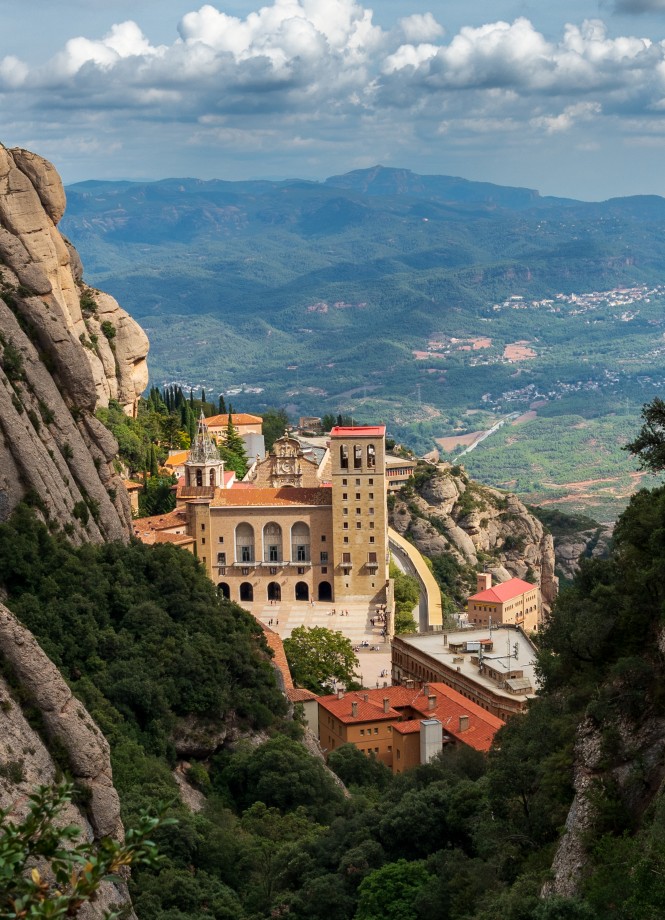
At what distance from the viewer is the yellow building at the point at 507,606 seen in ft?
261

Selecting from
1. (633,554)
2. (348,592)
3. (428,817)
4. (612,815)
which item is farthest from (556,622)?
(348,592)

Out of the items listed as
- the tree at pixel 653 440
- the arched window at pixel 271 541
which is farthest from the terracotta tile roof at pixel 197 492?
the tree at pixel 653 440

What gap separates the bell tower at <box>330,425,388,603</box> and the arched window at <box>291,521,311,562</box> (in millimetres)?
1671

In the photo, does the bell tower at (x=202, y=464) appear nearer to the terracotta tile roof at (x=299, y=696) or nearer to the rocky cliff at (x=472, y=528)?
the terracotta tile roof at (x=299, y=696)

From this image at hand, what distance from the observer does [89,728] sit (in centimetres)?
3362

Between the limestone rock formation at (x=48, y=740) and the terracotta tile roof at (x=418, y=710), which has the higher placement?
the limestone rock formation at (x=48, y=740)

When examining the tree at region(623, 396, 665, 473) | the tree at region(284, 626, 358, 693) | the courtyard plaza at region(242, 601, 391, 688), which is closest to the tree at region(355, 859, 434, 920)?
the tree at region(623, 396, 665, 473)

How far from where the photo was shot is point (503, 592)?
82.0 metres

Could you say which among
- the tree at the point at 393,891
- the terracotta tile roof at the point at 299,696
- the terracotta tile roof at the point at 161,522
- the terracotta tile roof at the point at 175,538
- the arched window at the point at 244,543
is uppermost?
the terracotta tile roof at the point at 161,522

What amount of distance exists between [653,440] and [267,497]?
45.9 m

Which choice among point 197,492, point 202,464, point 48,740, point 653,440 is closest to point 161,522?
point 197,492

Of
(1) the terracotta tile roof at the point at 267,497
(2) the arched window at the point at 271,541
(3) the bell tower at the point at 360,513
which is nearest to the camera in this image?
(3) the bell tower at the point at 360,513

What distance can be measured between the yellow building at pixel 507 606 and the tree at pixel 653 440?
44249 millimetres

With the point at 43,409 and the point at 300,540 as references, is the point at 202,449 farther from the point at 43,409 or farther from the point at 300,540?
the point at 43,409
